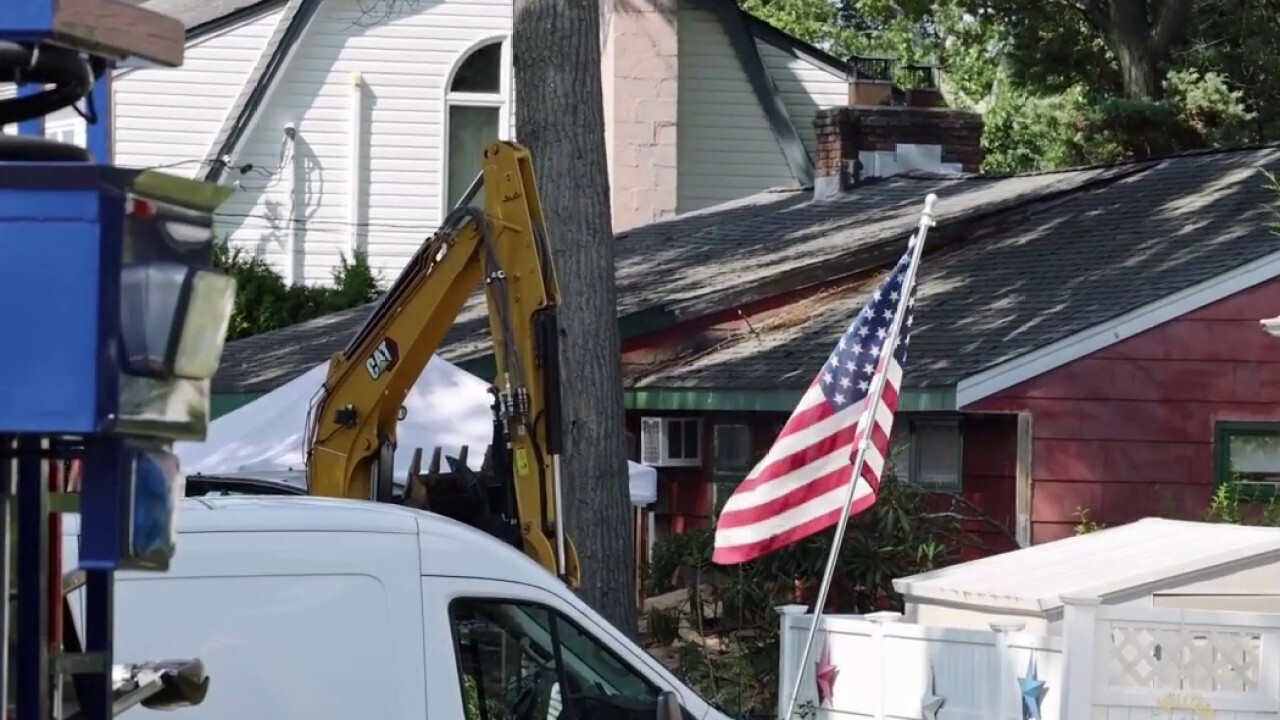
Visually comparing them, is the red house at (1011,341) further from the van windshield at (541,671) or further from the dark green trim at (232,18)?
the van windshield at (541,671)

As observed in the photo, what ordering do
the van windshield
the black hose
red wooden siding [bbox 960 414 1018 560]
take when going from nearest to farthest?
the black hose, the van windshield, red wooden siding [bbox 960 414 1018 560]

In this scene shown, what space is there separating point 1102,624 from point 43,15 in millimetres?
7981

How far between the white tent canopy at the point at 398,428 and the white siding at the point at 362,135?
11538 mm

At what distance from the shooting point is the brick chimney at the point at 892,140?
22.3 m

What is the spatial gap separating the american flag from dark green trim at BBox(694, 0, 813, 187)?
15.9 metres

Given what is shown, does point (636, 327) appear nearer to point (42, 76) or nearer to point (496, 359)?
point (496, 359)

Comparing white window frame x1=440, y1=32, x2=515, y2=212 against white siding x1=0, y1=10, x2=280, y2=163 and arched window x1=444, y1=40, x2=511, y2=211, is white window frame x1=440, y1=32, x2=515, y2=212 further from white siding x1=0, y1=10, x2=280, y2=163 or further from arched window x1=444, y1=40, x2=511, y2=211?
white siding x1=0, y1=10, x2=280, y2=163

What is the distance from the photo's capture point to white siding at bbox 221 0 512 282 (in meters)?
26.0

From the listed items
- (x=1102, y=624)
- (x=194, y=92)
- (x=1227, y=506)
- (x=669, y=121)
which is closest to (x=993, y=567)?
(x=1102, y=624)

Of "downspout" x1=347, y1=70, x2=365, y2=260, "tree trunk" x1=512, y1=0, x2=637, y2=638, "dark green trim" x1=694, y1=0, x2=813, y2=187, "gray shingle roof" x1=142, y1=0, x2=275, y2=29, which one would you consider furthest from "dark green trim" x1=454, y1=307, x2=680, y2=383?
"gray shingle roof" x1=142, y1=0, x2=275, y2=29

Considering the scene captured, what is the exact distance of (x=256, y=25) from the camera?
26.7m

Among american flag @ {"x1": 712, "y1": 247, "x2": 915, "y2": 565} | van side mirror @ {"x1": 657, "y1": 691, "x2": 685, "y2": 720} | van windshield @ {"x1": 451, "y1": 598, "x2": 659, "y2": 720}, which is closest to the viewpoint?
van side mirror @ {"x1": 657, "y1": 691, "x2": 685, "y2": 720}

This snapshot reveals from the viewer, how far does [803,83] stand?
27828mm

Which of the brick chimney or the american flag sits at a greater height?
the brick chimney
